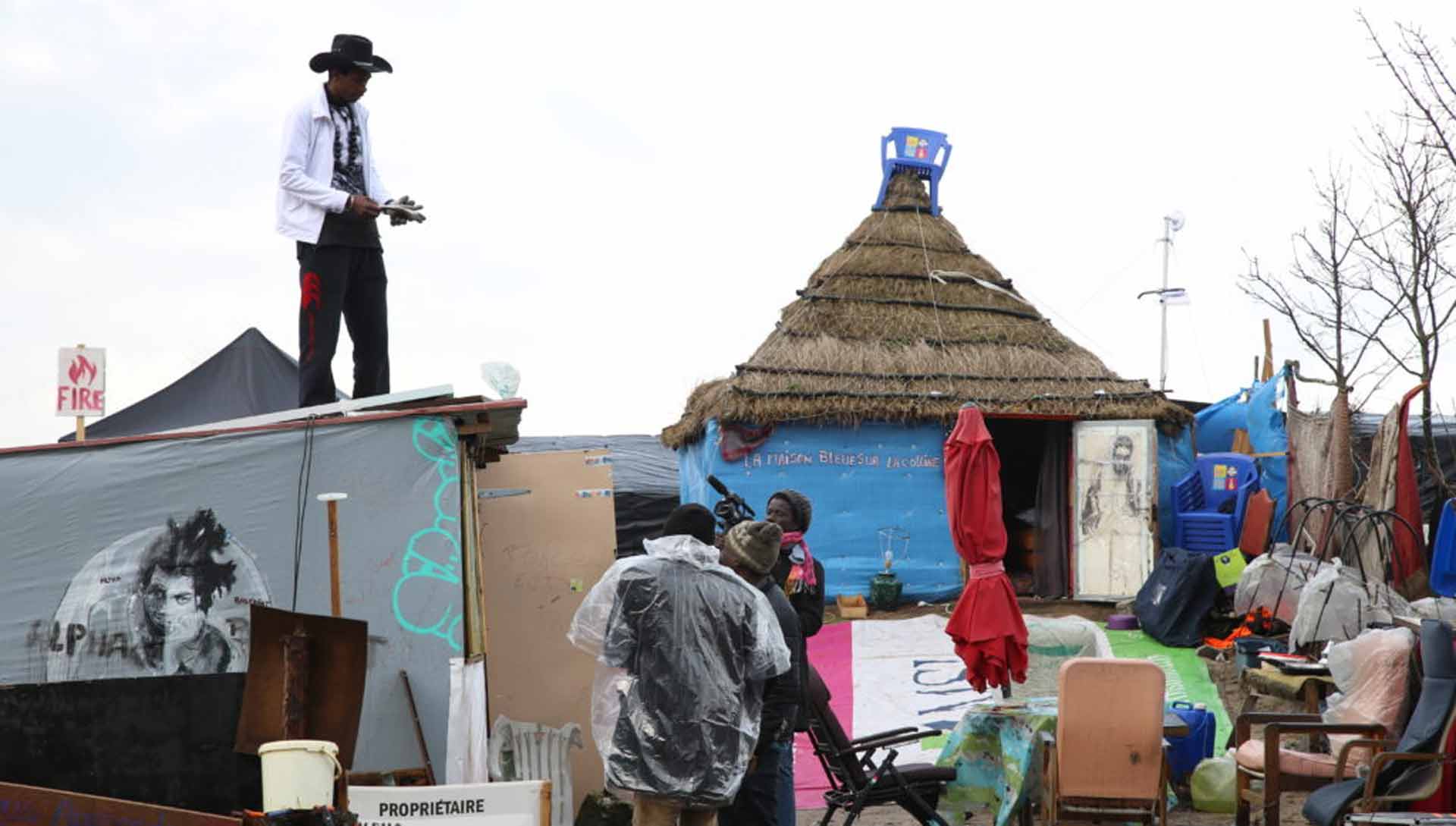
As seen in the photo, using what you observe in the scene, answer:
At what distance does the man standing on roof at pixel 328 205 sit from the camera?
670 cm

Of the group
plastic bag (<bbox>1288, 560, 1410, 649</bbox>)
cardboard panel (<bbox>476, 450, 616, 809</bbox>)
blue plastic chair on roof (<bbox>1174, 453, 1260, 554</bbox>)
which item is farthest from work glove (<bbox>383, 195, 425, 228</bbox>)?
blue plastic chair on roof (<bbox>1174, 453, 1260, 554</bbox>)

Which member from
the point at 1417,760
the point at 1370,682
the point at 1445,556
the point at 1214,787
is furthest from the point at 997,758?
the point at 1445,556

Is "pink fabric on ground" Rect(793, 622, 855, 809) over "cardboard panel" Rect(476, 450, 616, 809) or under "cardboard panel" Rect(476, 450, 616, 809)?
under

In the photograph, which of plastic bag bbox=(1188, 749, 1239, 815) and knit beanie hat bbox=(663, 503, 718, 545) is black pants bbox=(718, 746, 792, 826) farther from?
plastic bag bbox=(1188, 749, 1239, 815)

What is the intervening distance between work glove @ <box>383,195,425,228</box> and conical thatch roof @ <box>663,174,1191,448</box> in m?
6.79

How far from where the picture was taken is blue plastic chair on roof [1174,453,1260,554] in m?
13.9

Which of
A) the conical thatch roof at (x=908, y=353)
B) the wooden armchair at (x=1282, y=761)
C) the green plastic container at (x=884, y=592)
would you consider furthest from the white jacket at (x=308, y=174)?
the green plastic container at (x=884, y=592)

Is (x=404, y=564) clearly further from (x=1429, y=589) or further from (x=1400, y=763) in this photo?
(x=1429, y=589)

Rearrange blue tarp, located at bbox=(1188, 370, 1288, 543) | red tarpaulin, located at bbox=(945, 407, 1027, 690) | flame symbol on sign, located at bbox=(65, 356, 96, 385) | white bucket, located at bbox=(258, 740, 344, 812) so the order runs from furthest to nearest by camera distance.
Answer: blue tarp, located at bbox=(1188, 370, 1288, 543), red tarpaulin, located at bbox=(945, 407, 1027, 690), flame symbol on sign, located at bbox=(65, 356, 96, 385), white bucket, located at bbox=(258, 740, 344, 812)

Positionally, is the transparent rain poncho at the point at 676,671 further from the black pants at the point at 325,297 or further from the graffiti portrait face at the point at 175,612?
the black pants at the point at 325,297

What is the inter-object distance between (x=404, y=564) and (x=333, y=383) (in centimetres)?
124

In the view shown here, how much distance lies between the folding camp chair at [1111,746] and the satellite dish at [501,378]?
9.21 feet

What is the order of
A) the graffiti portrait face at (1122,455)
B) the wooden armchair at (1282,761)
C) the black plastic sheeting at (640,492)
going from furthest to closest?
the black plastic sheeting at (640,492), the graffiti portrait face at (1122,455), the wooden armchair at (1282,761)

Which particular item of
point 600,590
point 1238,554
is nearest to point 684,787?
point 600,590
